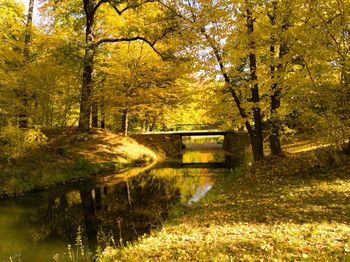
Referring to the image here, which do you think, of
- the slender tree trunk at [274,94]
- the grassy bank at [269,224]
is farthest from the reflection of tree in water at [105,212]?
the slender tree trunk at [274,94]

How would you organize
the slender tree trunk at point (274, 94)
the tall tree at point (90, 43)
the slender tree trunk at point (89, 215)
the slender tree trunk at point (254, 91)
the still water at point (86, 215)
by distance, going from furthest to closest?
1. the tall tree at point (90, 43)
2. the slender tree trunk at point (254, 91)
3. the slender tree trunk at point (274, 94)
4. the slender tree trunk at point (89, 215)
5. the still water at point (86, 215)

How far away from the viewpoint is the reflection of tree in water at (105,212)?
9.52 metres

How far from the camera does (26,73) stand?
54.4 ft

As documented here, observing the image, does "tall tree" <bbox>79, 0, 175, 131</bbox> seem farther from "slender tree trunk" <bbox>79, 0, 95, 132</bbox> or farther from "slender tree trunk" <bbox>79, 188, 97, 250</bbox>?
"slender tree trunk" <bbox>79, 188, 97, 250</bbox>

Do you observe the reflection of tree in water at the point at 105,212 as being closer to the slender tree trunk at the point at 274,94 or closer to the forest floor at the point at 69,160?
the forest floor at the point at 69,160

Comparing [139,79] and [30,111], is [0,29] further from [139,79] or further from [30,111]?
[139,79]

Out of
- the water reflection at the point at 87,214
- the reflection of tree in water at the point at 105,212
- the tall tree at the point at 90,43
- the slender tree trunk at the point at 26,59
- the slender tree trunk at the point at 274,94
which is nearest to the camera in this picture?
the water reflection at the point at 87,214

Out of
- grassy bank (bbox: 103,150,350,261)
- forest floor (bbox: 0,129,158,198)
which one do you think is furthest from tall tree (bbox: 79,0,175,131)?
grassy bank (bbox: 103,150,350,261)

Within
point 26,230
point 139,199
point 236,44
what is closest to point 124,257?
point 26,230

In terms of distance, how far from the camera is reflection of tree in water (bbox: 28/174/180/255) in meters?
9.52

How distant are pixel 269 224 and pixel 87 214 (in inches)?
284

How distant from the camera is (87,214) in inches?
459

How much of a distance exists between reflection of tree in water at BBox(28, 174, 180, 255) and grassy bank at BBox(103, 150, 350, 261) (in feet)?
4.41

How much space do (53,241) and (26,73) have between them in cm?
1068
